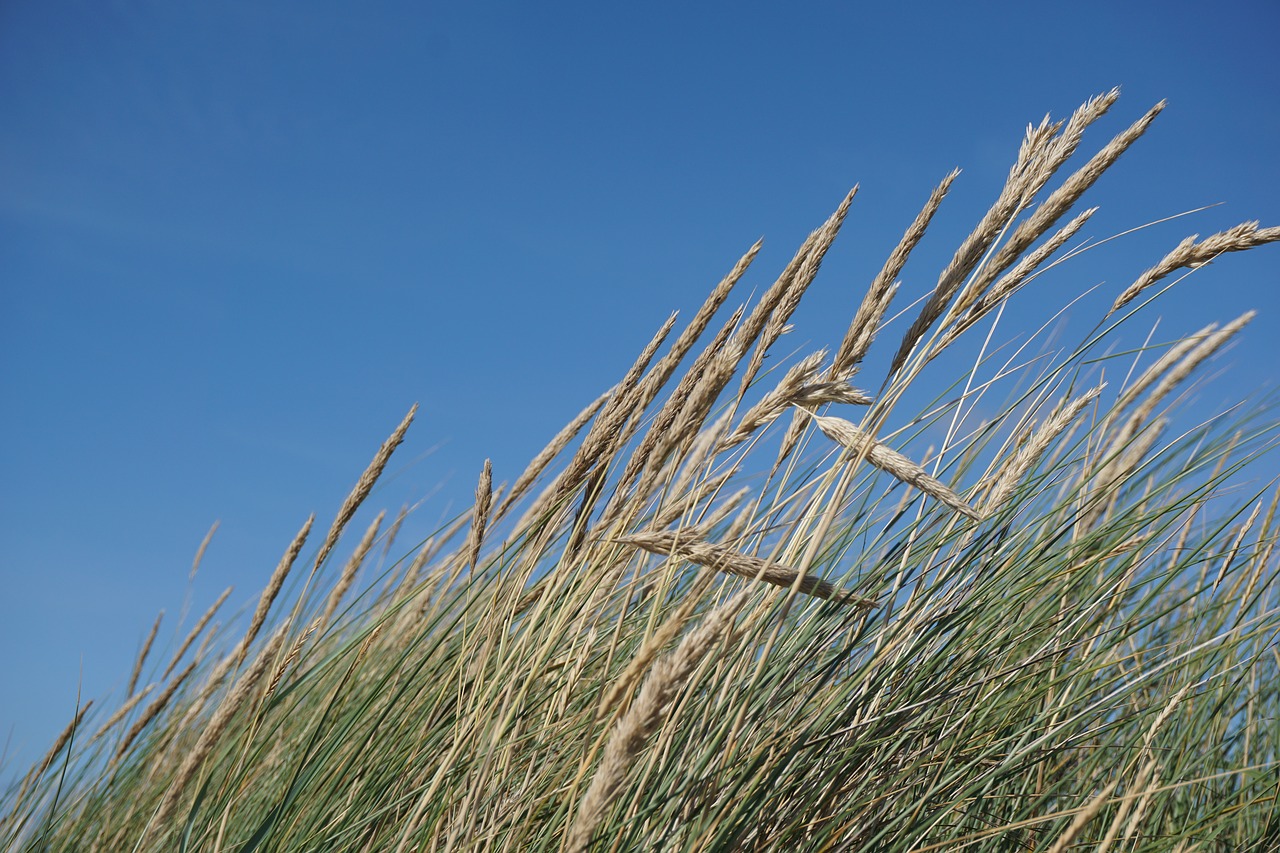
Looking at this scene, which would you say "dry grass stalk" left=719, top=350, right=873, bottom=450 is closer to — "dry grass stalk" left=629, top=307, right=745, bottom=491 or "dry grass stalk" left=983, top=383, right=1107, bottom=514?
"dry grass stalk" left=629, top=307, right=745, bottom=491

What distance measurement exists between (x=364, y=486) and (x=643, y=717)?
42.2 inches

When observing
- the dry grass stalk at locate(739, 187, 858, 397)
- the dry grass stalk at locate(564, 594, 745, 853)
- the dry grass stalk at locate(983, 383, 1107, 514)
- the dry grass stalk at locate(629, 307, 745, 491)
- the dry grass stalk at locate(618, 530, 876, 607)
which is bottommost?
the dry grass stalk at locate(564, 594, 745, 853)

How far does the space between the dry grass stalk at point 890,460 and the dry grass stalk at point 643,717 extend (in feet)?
1.51

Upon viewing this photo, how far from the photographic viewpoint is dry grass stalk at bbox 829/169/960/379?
1407mm

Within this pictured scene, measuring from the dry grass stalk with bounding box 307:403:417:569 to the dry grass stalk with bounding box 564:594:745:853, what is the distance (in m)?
1.02

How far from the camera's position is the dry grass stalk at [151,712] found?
2.12 meters

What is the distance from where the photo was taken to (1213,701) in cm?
221

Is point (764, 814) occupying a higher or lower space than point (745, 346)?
lower

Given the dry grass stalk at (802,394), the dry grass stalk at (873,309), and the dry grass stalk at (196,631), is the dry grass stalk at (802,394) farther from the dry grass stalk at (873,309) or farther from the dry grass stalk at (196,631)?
the dry grass stalk at (196,631)

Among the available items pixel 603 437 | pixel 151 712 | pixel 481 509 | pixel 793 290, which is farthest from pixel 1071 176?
pixel 151 712

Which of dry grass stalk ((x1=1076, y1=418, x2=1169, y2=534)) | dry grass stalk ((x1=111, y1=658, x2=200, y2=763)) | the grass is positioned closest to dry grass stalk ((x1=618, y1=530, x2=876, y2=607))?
the grass

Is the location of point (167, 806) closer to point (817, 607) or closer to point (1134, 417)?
point (817, 607)

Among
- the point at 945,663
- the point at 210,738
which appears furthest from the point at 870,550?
the point at 210,738

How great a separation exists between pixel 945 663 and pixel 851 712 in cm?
22
